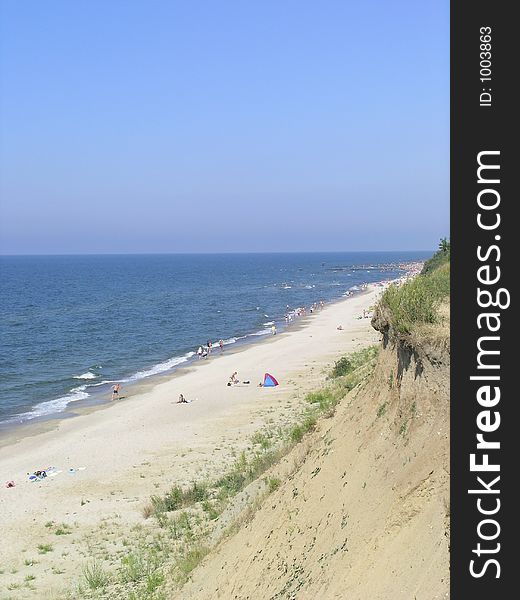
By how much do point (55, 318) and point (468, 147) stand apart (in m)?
74.8

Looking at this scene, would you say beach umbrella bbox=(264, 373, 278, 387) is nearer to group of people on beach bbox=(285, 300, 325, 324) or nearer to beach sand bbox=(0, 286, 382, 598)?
beach sand bbox=(0, 286, 382, 598)

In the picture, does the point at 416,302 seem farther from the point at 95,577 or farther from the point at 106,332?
the point at 106,332

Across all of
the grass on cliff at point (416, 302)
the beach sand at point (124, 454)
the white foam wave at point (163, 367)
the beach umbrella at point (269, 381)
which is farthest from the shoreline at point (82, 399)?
the grass on cliff at point (416, 302)

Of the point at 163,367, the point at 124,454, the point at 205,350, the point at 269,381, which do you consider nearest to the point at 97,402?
the point at 269,381

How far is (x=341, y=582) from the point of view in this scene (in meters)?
7.92

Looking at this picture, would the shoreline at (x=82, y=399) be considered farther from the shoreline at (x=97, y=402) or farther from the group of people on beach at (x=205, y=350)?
the group of people on beach at (x=205, y=350)

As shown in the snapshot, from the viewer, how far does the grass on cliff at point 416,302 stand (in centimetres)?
1008

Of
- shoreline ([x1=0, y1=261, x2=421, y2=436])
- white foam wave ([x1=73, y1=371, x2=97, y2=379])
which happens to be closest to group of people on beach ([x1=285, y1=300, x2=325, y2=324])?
shoreline ([x1=0, y1=261, x2=421, y2=436])

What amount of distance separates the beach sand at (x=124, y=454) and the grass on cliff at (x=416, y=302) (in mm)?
9307

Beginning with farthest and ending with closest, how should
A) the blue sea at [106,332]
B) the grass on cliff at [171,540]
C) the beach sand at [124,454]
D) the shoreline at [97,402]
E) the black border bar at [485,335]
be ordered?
1. the blue sea at [106,332]
2. the shoreline at [97,402]
3. the beach sand at [124,454]
4. the grass on cliff at [171,540]
5. the black border bar at [485,335]

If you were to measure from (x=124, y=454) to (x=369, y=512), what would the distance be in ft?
55.6

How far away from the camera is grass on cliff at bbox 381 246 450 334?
10.1m

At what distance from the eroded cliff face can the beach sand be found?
571 centimetres

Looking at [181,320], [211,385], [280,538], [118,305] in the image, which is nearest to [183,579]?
[280,538]
